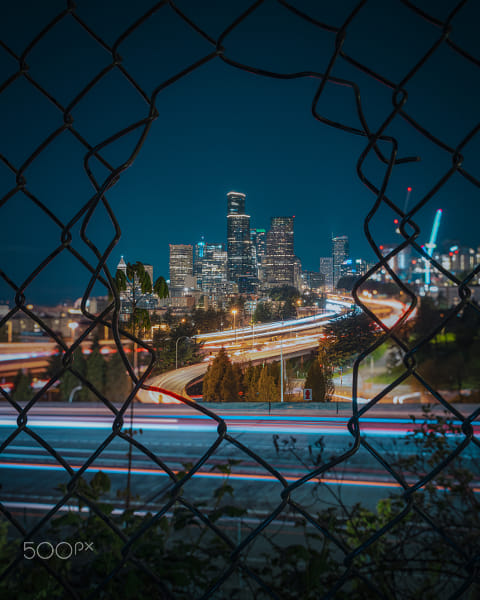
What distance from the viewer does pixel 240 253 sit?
1.08 metres

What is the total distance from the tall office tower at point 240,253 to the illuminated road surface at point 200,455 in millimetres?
3158

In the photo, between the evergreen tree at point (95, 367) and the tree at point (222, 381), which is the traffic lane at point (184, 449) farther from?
the tree at point (222, 381)

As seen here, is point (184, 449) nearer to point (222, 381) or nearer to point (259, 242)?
point (222, 381)

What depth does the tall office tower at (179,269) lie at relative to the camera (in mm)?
892

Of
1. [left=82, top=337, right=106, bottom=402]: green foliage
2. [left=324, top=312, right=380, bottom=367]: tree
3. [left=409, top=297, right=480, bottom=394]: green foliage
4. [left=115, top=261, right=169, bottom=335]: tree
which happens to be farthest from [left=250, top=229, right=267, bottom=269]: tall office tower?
[left=82, top=337, right=106, bottom=402]: green foliage

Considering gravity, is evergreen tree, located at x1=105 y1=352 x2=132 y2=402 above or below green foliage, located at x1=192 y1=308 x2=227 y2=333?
below

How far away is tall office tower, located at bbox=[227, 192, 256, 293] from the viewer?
1064 mm

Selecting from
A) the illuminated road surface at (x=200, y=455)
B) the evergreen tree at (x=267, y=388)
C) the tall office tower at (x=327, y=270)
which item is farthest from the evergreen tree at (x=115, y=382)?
the tall office tower at (x=327, y=270)

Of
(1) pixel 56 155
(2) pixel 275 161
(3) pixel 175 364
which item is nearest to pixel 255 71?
(1) pixel 56 155

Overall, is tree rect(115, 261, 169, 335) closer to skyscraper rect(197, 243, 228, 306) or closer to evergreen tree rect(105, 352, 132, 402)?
skyscraper rect(197, 243, 228, 306)

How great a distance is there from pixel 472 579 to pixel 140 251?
0.69 m

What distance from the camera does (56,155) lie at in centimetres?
77

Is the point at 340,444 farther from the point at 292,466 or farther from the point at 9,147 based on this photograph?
the point at 9,147

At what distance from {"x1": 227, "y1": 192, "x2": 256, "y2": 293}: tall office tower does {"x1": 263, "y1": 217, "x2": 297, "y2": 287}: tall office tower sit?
51 mm
